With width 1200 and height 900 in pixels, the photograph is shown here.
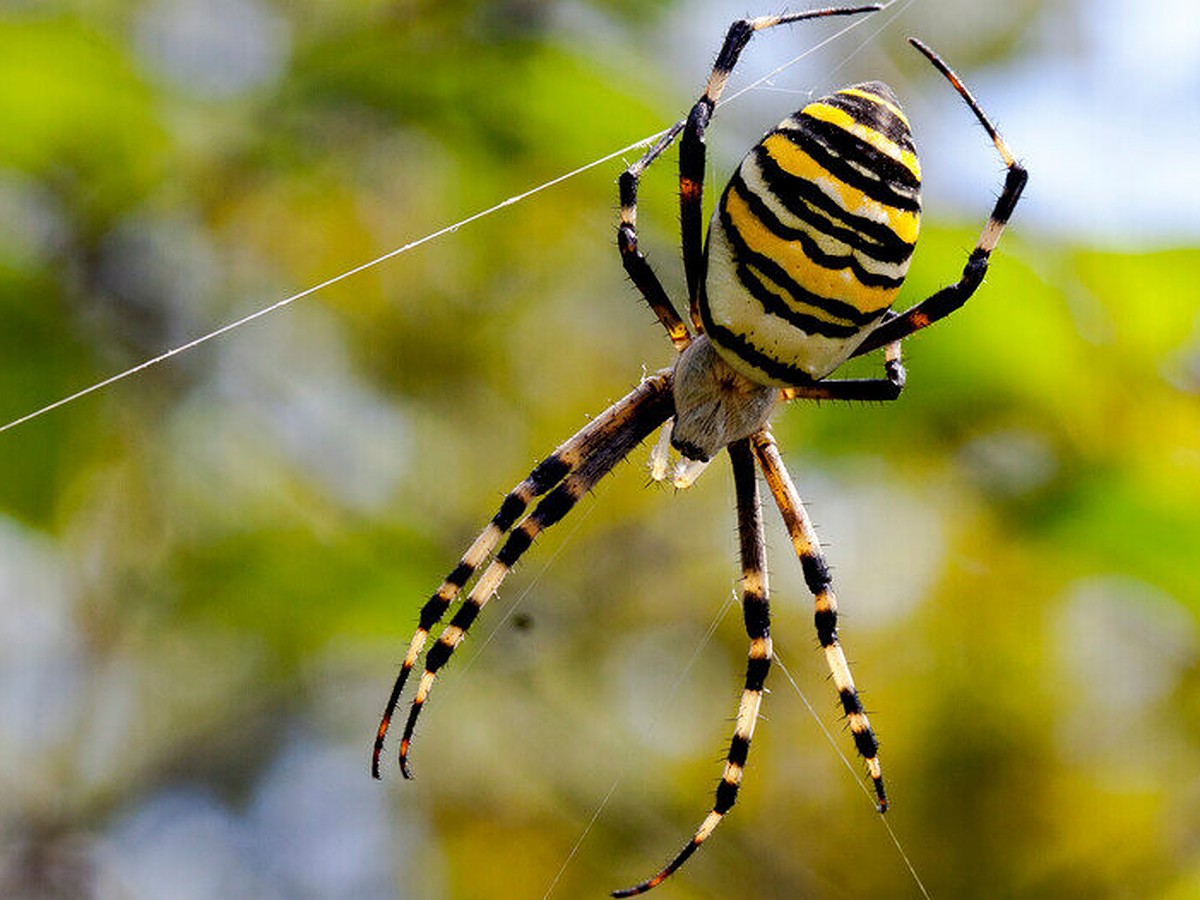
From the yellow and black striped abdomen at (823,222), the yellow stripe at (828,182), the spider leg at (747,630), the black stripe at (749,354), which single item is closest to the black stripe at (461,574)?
the spider leg at (747,630)

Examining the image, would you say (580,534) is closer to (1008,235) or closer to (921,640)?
(921,640)

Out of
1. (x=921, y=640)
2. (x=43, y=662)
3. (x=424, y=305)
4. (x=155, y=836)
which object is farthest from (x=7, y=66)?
(x=921, y=640)

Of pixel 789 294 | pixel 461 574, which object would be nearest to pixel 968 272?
pixel 789 294

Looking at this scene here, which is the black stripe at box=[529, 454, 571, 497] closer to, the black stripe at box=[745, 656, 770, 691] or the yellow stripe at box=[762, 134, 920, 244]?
the black stripe at box=[745, 656, 770, 691]

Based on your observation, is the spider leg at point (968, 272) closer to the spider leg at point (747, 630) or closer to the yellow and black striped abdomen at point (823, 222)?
the yellow and black striped abdomen at point (823, 222)

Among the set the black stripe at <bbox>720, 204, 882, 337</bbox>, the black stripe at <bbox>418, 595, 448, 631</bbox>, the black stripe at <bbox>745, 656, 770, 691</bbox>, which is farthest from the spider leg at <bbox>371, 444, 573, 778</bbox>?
the black stripe at <bbox>720, 204, 882, 337</bbox>
